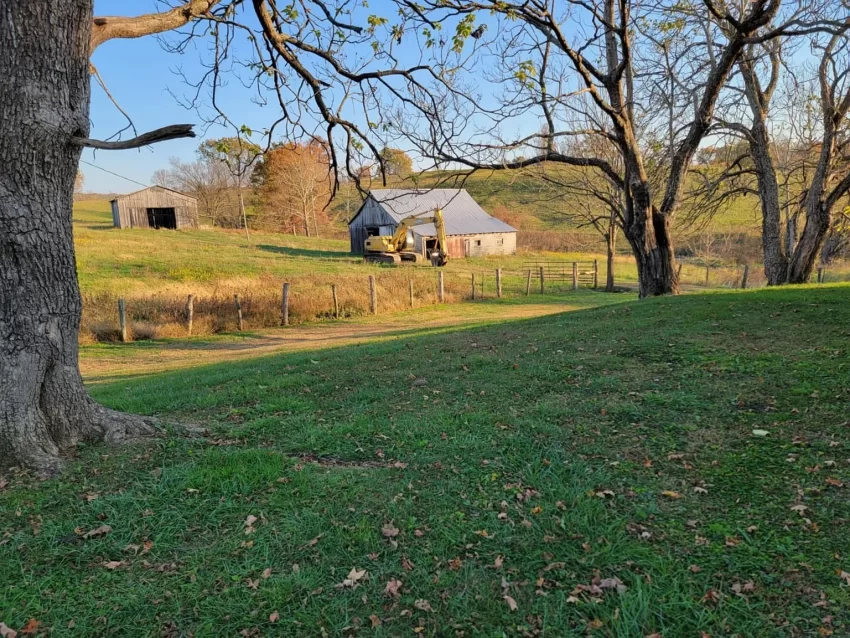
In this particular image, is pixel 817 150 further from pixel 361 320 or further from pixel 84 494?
pixel 84 494

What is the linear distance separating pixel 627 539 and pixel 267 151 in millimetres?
6166

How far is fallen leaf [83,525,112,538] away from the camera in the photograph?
332cm

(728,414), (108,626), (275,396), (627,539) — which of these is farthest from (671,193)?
(108,626)

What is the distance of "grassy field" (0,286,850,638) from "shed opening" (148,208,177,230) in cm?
5112

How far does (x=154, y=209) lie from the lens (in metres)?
50.6

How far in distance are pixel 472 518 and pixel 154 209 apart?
55274 mm

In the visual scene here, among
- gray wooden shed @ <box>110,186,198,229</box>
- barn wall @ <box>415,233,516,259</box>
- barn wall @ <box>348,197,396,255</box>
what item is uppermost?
gray wooden shed @ <box>110,186,198,229</box>

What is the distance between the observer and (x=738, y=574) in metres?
2.87

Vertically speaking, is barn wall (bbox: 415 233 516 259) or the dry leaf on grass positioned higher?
barn wall (bbox: 415 233 516 259)

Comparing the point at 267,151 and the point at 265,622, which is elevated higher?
the point at 267,151

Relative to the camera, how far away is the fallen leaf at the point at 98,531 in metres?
3.32

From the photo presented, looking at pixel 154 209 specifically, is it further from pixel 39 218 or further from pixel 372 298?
pixel 39 218

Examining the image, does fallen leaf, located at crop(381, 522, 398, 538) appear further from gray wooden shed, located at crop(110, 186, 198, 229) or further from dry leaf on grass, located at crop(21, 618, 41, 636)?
gray wooden shed, located at crop(110, 186, 198, 229)

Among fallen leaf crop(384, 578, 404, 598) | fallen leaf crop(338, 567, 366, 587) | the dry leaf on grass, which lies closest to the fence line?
the dry leaf on grass
